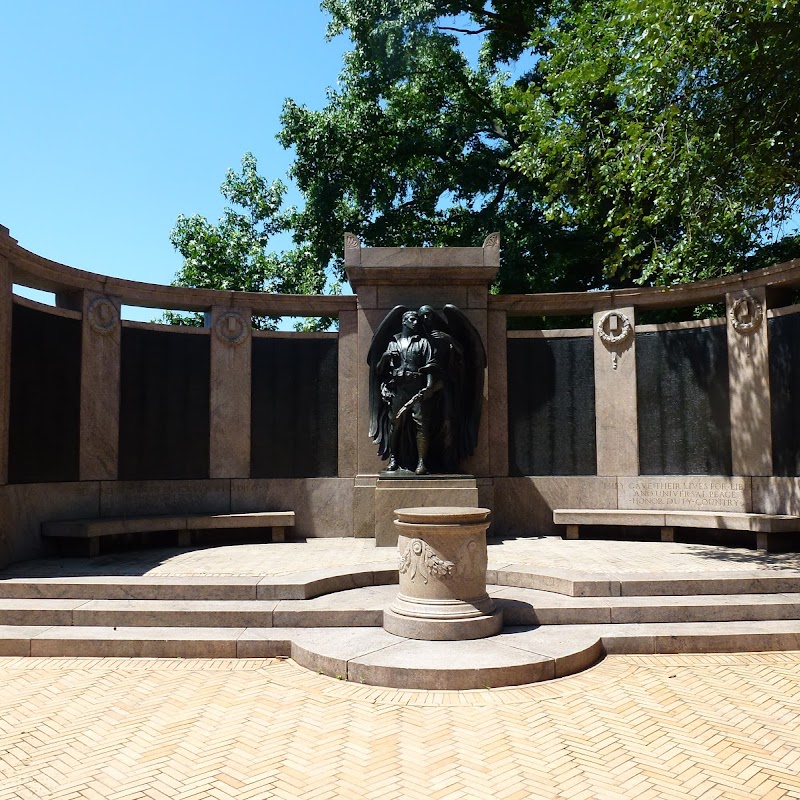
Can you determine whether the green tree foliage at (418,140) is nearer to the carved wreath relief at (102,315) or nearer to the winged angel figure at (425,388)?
the winged angel figure at (425,388)

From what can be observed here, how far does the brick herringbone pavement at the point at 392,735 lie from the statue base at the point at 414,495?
5231 millimetres

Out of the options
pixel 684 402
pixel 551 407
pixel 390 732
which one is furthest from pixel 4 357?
pixel 684 402

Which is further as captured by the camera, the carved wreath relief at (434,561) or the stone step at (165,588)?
the stone step at (165,588)

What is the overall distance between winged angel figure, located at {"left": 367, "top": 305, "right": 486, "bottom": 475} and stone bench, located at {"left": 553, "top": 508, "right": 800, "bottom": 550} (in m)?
2.33

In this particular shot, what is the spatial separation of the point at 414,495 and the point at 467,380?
2493 millimetres

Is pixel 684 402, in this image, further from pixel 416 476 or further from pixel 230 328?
pixel 230 328

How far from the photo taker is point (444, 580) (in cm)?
716

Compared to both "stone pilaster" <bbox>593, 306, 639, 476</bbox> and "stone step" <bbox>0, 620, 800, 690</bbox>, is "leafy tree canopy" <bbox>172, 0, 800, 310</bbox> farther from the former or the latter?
"stone step" <bbox>0, 620, 800, 690</bbox>

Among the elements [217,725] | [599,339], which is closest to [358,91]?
[599,339]

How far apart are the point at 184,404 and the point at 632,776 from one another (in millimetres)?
10961

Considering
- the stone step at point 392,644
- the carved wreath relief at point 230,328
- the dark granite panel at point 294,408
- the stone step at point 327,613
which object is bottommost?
the stone step at point 392,644

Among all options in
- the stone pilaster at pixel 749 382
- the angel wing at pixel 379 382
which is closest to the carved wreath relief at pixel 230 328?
the angel wing at pixel 379 382

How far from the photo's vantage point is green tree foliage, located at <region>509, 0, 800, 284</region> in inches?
416

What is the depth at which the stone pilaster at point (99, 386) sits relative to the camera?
12242 mm
